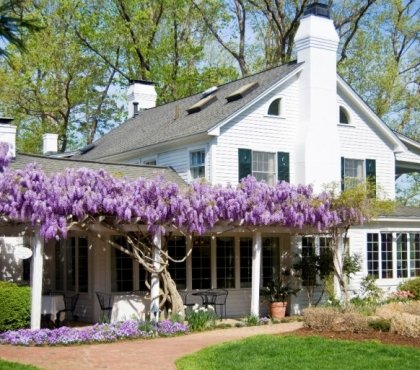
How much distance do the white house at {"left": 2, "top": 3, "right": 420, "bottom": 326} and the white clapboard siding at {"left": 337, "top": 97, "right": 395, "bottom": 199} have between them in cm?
3

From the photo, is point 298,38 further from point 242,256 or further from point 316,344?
point 316,344

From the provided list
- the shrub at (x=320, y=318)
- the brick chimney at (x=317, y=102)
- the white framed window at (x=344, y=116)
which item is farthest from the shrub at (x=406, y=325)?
the white framed window at (x=344, y=116)

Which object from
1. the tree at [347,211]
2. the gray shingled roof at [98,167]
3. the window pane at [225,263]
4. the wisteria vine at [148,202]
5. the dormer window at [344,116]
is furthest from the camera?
the dormer window at [344,116]

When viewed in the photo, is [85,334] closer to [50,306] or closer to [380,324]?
[50,306]

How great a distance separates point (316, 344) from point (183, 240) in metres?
6.85

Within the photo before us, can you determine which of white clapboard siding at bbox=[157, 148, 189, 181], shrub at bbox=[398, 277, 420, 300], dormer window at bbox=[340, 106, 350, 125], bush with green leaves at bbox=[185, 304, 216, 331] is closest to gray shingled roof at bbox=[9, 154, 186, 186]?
white clapboard siding at bbox=[157, 148, 189, 181]

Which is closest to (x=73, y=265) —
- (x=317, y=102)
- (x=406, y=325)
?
→ (x=317, y=102)

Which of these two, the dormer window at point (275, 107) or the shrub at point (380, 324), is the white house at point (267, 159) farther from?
the shrub at point (380, 324)

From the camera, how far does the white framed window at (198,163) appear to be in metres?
20.0

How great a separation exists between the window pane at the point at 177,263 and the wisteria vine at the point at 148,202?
7.72ft

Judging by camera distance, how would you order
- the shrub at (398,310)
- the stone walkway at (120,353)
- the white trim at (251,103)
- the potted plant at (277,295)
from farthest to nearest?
the white trim at (251,103) → the potted plant at (277,295) → the shrub at (398,310) → the stone walkway at (120,353)

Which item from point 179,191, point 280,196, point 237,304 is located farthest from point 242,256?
point 179,191

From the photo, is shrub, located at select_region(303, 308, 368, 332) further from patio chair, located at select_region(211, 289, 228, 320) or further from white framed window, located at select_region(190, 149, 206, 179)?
white framed window, located at select_region(190, 149, 206, 179)

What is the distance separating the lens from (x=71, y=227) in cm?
1499
